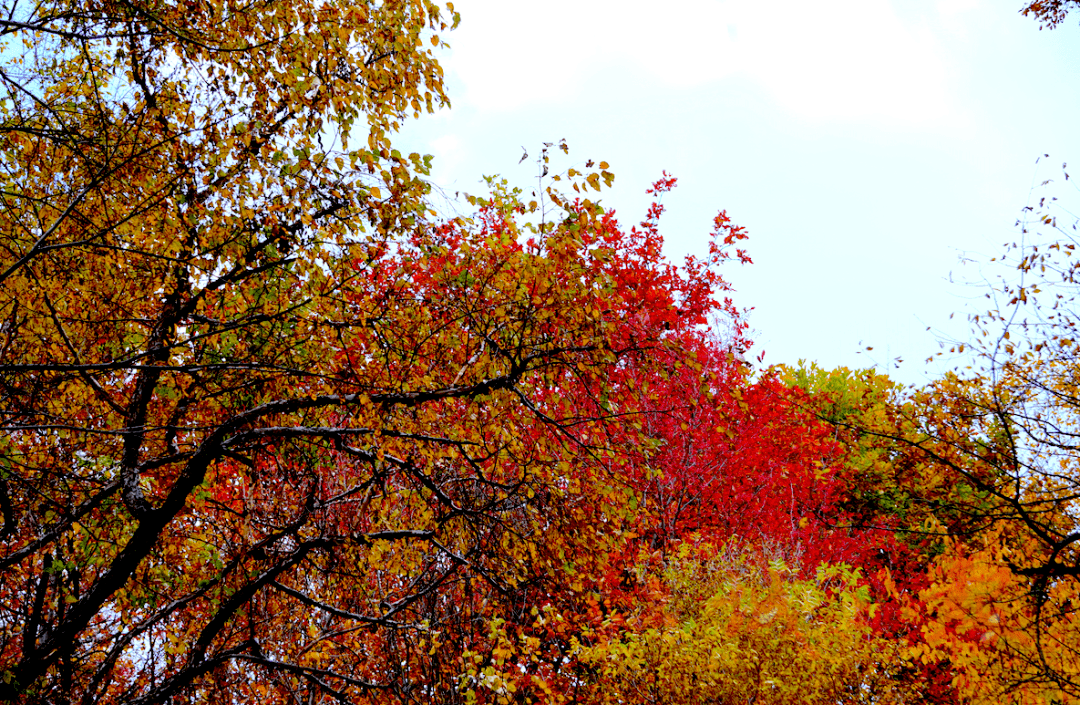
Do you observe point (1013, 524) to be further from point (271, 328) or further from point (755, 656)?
point (271, 328)

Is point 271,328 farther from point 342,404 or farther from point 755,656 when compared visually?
point 755,656

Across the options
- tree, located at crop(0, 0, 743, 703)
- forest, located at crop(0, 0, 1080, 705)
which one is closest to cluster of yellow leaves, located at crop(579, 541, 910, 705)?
forest, located at crop(0, 0, 1080, 705)

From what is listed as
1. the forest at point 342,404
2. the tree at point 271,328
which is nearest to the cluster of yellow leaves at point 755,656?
the forest at point 342,404

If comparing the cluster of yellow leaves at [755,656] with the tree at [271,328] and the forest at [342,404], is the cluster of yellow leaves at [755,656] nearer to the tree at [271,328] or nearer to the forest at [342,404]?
the forest at [342,404]

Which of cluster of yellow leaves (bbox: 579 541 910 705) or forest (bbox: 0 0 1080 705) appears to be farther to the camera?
cluster of yellow leaves (bbox: 579 541 910 705)

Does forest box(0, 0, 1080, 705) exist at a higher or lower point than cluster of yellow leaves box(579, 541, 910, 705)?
higher

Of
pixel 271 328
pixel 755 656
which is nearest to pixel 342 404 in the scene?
pixel 271 328

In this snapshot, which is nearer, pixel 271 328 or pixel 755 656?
pixel 271 328

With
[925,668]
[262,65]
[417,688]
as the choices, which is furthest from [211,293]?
[925,668]

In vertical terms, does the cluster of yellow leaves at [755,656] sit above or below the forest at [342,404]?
below

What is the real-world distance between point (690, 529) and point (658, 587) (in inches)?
236

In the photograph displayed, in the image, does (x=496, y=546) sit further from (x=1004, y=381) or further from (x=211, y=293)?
(x=1004, y=381)

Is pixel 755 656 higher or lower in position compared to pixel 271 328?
lower

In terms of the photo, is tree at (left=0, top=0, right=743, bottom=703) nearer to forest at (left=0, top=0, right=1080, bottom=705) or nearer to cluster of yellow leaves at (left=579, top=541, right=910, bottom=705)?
forest at (left=0, top=0, right=1080, bottom=705)
